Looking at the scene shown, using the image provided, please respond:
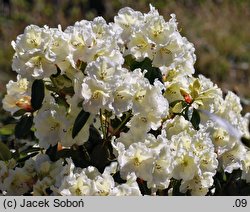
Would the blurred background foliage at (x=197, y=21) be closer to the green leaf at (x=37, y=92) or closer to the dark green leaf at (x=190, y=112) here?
the dark green leaf at (x=190, y=112)

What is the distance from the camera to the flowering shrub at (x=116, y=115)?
208cm

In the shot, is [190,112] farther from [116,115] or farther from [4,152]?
[4,152]

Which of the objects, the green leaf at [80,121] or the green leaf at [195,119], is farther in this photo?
the green leaf at [195,119]

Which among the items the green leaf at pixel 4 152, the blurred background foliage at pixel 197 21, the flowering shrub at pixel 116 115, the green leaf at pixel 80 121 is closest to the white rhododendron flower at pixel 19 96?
the flowering shrub at pixel 116 115

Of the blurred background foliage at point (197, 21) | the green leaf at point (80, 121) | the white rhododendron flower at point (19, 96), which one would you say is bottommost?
the green leaf at point (80, 121)

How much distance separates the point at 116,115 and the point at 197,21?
22.7 feet

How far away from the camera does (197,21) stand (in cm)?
897

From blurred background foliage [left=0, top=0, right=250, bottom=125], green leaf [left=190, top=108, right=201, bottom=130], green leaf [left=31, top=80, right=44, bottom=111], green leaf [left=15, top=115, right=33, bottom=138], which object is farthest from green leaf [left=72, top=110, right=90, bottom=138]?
A: blurred background foliage [left=0, top=0, right=250, bottom=125]

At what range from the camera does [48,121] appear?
2209 millimetres

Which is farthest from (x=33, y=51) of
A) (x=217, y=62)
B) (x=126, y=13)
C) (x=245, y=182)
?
(x=217, y=62)

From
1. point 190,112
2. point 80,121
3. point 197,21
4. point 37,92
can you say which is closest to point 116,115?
point 80,121

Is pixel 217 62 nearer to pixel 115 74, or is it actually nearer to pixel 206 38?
pixel 206 38

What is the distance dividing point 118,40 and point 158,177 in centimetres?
47

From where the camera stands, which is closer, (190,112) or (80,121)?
(80,121)
